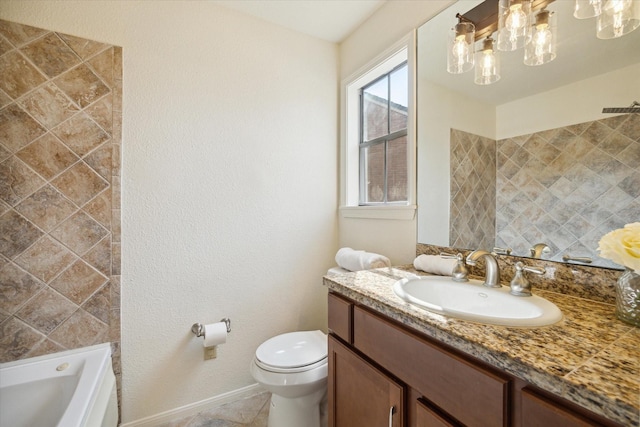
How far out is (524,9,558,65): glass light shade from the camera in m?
0.98

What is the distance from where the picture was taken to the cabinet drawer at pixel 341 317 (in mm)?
1054

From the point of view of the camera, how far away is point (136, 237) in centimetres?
148

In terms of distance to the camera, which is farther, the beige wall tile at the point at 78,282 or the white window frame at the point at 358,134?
the white window frame at the point at 358,134

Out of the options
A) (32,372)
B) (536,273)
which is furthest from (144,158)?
(536,273)

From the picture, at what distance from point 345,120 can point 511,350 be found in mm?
1773

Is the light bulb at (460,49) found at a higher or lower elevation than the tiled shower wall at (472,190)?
higher

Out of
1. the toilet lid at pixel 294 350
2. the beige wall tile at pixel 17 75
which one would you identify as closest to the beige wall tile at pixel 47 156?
Answer: the beige wall tile at pixel 17 75

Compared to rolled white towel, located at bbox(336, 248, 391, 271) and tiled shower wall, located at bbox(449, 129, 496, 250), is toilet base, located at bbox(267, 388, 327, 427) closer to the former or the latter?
rolled white towel, located at bbox(336, 248, 391, 271)

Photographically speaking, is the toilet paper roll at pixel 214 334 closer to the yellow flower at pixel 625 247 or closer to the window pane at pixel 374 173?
the window pane at pixel 374 173

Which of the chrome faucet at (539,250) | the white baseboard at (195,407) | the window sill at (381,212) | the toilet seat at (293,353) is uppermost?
the window sill at (381,212)

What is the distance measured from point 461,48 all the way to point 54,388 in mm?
2336

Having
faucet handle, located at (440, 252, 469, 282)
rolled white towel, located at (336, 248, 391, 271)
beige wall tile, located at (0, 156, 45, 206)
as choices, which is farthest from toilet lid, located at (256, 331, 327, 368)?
beige wall tile, located at (0, 156, 45, 206)

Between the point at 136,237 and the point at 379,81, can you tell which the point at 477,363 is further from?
the point at 379,81

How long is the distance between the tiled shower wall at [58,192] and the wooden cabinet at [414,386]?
119cm
